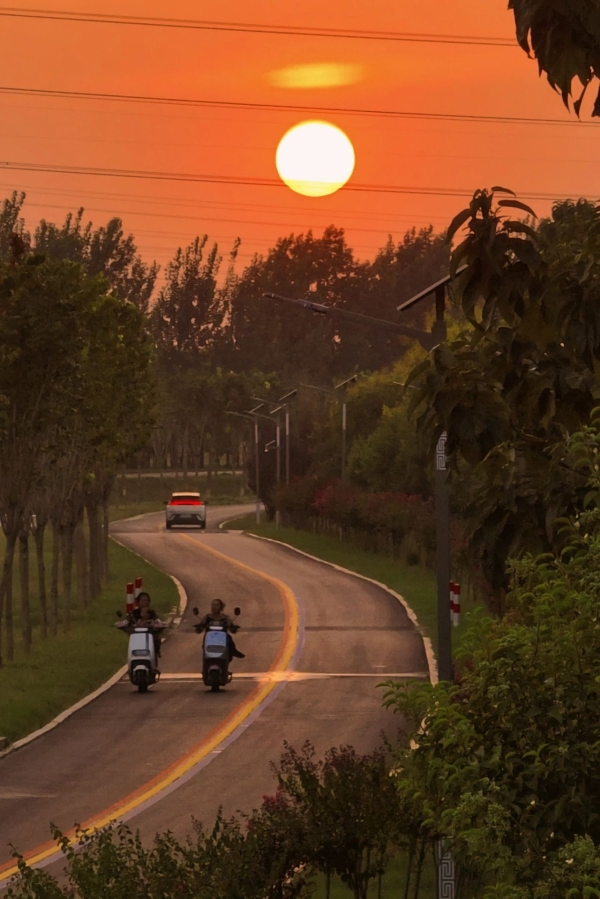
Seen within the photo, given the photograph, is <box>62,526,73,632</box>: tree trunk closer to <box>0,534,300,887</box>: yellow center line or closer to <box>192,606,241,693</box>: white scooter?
<box>0,534,300,887</box>: yellow center line

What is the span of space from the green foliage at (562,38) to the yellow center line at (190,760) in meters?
4.85

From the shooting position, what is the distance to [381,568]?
57.8 meters

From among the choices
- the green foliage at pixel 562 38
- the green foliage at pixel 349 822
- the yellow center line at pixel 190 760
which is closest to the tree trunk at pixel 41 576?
the yellow center line at pixel 190 760

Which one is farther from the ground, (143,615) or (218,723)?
(143,615)

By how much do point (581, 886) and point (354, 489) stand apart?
2638 inches

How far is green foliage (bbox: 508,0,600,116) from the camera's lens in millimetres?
7812

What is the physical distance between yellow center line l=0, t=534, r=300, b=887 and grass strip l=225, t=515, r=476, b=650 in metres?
3.44

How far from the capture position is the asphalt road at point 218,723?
18531 millimetres

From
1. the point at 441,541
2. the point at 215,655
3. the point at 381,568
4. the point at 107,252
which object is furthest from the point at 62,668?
the point at 107,252

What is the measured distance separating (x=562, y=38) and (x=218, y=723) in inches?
732

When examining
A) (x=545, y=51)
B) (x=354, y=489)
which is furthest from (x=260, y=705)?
(x=354, y=489)

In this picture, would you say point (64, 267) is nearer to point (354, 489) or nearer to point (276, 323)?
point (354, 489)

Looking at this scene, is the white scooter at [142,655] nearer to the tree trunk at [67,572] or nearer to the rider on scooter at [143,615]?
the rider on scooter at [143,615]

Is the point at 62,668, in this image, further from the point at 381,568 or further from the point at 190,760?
the point at 381,568
